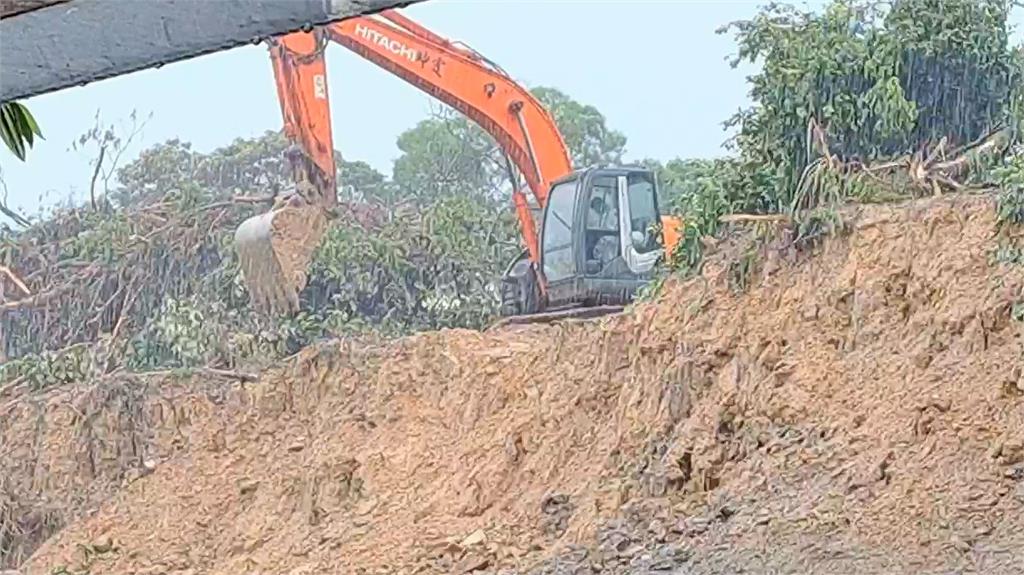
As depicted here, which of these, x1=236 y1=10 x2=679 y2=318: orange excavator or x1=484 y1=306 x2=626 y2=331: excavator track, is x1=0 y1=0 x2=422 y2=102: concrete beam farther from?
x1=484 y1=306 x2=626 y2=331: excavator track

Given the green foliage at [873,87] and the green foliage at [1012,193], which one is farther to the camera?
the green foliage at [873,87]

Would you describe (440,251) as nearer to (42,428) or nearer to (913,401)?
(42,428)

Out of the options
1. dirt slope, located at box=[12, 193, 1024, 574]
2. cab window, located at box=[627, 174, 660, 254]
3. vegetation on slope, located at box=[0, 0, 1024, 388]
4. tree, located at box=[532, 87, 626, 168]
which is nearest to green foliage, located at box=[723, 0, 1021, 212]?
vegetation on slope, located at box=[0, 0, 1024, 388]

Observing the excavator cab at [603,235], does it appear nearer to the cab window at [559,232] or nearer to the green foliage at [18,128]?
the cab window at [559,232]

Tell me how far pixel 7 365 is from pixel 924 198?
226 inches

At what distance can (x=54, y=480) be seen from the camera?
9062 mm

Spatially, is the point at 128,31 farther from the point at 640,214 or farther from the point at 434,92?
the point at 434,92

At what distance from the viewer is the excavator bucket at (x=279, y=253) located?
30.6 ft

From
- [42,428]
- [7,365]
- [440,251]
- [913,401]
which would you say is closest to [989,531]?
[913,401]

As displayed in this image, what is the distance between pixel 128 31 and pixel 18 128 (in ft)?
0.65

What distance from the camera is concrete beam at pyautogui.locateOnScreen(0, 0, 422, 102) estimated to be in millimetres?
1201

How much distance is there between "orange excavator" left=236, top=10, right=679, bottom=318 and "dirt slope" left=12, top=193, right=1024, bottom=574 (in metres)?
0.72

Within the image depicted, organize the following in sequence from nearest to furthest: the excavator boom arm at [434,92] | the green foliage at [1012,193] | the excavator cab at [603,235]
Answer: the green foliage at [1012,193] → the excavator cab at [603,235] → the excavator boom arm at [434,92]

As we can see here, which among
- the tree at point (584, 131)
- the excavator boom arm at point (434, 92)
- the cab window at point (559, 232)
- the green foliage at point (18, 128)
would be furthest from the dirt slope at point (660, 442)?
the tree at point (584, 131)
